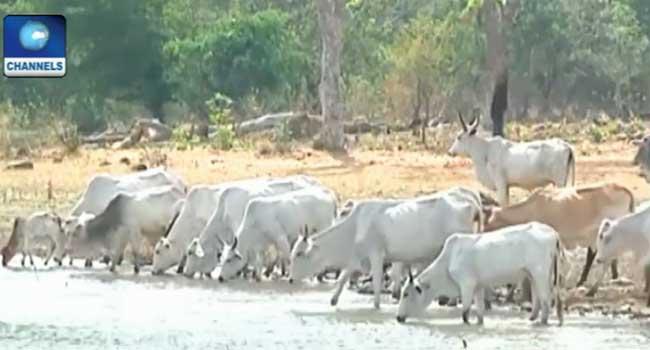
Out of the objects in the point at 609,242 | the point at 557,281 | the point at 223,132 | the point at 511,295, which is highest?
the point at 223,132

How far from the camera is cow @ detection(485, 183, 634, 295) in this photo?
57.3 ft

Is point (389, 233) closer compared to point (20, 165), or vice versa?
point (389, 233)

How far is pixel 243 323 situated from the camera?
50.9 feet

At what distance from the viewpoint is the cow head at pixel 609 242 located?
53.9 ft

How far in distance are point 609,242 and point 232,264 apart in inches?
164

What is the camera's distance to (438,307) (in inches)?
640

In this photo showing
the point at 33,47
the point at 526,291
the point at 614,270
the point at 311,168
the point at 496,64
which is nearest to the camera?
the point at 526,291

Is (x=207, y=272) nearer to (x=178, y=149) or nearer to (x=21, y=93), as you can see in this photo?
(x=178, y=149)

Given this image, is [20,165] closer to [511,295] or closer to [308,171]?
[308,171]

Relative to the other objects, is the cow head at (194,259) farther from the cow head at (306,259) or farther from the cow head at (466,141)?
the cow head at (466,141)

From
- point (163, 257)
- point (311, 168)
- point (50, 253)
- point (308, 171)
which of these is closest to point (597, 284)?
point (163, 257)

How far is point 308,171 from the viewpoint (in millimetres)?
28859

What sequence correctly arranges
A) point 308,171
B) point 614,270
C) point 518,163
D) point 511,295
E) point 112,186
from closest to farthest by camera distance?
point 511,295, point 614,270, point 112,186, point 518,163, point 308,171

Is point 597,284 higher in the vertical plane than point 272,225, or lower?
lower
